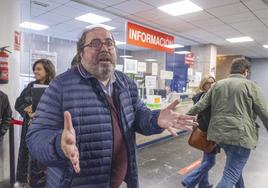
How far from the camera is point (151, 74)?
505 centimetres

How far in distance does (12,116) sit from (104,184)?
2157mm

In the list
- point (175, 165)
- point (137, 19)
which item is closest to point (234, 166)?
point (175, 165)

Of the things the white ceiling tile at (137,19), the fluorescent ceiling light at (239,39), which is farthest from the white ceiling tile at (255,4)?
the fluorescent ceiling light at (239,39)

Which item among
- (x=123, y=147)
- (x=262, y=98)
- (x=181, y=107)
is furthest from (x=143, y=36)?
(x=123, y=147)

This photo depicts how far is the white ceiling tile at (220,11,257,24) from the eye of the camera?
4.48 metres

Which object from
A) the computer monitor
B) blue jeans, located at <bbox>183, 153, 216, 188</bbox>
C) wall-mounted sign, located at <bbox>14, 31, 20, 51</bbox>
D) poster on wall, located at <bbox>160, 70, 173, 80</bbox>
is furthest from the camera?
poster on wall, located at <bbox>160, 70, 173, 80</bbox>

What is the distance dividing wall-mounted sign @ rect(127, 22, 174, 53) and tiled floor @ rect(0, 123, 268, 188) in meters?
2.04

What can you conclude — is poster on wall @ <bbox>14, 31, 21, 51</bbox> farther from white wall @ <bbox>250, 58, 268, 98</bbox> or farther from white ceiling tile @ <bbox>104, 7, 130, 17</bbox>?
white wall @ <bbox>250, 58, 268, 98</bbox>

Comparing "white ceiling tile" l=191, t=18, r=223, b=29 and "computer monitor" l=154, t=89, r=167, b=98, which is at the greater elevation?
"white ceiling tile" l=191, t=18, r=223, b=29

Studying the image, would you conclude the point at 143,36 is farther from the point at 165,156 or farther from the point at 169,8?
the point at 165,156

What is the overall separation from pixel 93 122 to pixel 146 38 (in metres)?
3.88

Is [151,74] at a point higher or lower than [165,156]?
higher

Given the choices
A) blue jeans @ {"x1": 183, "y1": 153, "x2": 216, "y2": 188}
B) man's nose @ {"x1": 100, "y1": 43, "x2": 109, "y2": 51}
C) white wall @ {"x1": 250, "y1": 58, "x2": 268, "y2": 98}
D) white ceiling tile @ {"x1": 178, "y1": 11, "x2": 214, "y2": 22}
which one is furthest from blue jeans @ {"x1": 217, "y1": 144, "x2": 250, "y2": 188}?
white wall @ {"x1": 250, "y1": 58, "x2": 268, "y2": 98}

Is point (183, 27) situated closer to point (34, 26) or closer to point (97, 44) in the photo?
point (34, 26)
